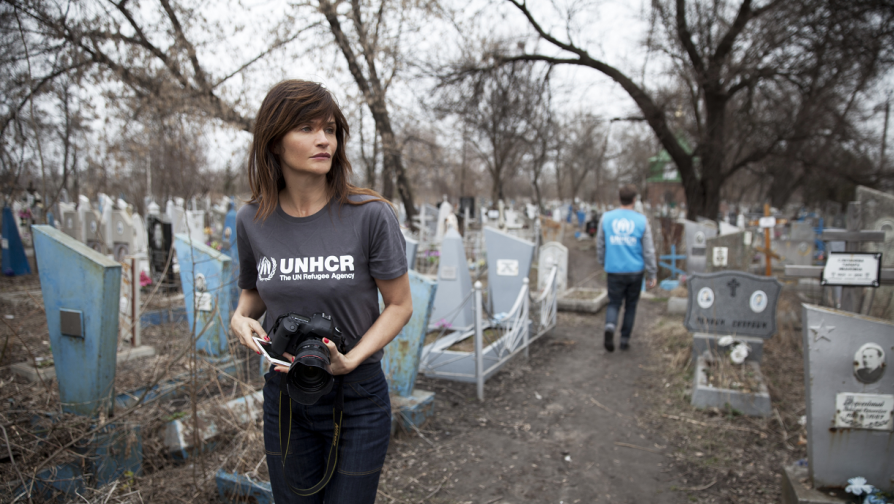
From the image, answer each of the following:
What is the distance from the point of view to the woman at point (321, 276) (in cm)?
152

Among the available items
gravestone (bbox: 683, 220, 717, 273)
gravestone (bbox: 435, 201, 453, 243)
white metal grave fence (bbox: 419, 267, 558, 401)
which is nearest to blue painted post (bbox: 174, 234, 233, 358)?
white metal grave fence (bbox: 419, 267, 558, 401)

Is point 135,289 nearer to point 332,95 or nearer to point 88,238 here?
point 332,95

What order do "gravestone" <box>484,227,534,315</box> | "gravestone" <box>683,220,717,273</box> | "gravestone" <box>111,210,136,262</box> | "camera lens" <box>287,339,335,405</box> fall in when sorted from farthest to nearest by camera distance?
"gravestone" <box>111,210,136,262</box>
"gravestone" <box>683,220,717,273</box>
"gravestone" <box>484,227,534,315</box>
"camera lens" <box>287,339,335,405</box>

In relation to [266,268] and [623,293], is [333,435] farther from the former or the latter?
[623,293]

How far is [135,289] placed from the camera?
5047mm

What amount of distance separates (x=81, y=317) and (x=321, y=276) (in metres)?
2.01

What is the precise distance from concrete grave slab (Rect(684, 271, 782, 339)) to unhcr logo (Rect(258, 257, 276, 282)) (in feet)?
14.8

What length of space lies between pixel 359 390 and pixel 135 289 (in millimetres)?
4456

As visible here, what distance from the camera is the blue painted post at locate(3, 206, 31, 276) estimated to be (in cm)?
1034

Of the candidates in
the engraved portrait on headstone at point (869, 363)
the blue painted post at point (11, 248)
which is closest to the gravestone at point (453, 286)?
the engraved portrait on headstone at point (869, 363)

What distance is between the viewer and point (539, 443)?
3869 mm

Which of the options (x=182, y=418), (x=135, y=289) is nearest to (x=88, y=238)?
(x=135, y=289)

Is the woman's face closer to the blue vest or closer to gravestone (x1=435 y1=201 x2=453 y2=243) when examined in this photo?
the blue vest

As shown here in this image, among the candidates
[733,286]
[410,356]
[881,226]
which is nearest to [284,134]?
[410,356]
